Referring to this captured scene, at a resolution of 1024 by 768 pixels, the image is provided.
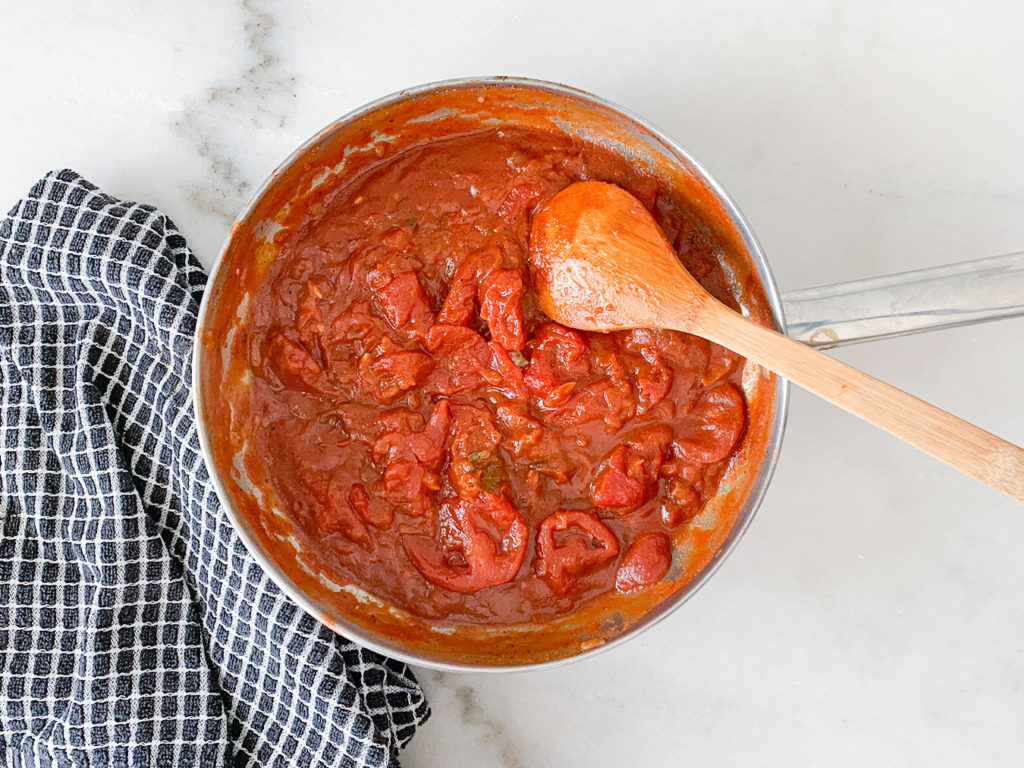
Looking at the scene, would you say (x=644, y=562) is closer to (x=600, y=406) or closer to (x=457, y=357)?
(x=600, y=406)

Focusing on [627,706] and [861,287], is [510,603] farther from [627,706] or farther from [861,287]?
[861,287]

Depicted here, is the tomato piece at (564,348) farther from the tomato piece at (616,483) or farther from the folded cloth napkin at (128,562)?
the folded cloth napkin at (128,562)

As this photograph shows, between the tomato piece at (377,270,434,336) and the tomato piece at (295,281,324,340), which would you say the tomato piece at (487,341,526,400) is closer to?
the tomato piece at (377,270,434,336)

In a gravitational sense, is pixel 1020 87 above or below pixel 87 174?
above

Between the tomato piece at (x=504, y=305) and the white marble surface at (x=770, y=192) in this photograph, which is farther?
the white marble surface at (x=770, y=192)

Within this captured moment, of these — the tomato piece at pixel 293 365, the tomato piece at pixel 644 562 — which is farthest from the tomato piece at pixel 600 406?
the tomato piece at pixel 293 365

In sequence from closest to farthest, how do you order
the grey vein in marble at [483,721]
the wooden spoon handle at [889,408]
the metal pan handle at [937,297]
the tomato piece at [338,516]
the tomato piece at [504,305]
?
the wooden spoon handle at [889,408] → the metal pan handle at [937,297] → the tomato piece at [504,305] → the tomato piece at [338,516] → the grey vein in marble at [483,721]

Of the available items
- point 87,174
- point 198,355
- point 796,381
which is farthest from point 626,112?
point 87,174
